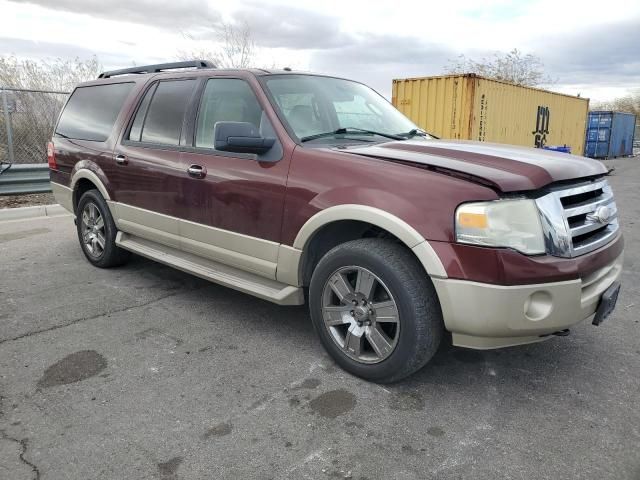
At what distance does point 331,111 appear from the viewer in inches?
148

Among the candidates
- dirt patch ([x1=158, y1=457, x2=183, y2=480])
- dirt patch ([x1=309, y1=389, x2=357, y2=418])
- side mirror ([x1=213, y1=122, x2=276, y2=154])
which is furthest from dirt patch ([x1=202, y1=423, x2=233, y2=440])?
side mirror ([x1=213, y1=122, x2=276, y2=154])

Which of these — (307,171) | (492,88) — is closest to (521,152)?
(307,171)

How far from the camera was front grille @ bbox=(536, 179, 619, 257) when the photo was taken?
2.57m

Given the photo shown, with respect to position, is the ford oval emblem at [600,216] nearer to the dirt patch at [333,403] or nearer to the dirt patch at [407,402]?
the dirt patch at [407,402]

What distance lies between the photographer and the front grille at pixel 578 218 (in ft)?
8.45

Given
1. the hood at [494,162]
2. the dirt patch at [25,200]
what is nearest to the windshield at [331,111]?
the hood at [494,162]

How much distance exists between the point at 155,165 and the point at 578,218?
3.06 meters

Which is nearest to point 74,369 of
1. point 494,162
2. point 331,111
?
point 331,111

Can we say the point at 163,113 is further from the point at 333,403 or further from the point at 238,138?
the point at 333,403

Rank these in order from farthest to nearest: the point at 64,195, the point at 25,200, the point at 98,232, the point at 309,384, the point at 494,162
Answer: the point at 25,200, the point at 64,195, the point at 98,232, the point at 309,384, the point at 494,162

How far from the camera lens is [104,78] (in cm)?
533

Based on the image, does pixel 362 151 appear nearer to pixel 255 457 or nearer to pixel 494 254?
pixel 494 254

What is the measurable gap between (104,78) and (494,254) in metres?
4.54

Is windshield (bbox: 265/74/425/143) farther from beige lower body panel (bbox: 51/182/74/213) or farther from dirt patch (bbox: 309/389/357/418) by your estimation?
beige lower body panel (bbox: 51/182/74/213)
